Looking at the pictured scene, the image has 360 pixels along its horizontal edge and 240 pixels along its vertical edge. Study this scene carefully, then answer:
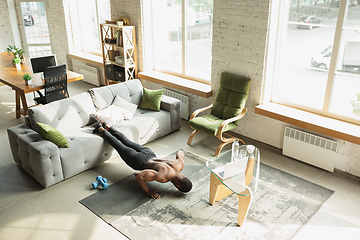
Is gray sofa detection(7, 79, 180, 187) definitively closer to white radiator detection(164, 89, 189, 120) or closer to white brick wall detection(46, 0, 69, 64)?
white radiator detection(164, 89, 189, 120)

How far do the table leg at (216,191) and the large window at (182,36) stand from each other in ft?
9.05

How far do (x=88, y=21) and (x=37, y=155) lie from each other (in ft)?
17.8

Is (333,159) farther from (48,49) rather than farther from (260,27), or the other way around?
(48,49)

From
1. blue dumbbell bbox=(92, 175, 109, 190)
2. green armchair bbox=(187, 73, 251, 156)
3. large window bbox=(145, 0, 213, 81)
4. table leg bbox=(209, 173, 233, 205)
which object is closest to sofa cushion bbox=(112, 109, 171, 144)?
green armchair bbox=(187, 73, 251, 156)

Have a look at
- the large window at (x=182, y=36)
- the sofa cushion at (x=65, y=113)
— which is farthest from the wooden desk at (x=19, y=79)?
the large window at (x=182, y=36)

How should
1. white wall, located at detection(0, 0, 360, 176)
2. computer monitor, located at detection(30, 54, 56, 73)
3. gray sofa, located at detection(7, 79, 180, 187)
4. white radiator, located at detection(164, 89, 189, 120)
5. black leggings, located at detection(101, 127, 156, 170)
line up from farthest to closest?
white radiator, located at detection(164, 89, 189, 120) < computer monitor, located at detection(30, 54, 56, 73) < white wall, located at detection(0, 0, 360, 176) < black leggings, located at detection(101, 127, 156, 170) < gray sofa, located at detection(7, 79, 180, 187)

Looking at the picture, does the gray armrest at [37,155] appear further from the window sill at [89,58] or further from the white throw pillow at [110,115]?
the window sill at [89,58]

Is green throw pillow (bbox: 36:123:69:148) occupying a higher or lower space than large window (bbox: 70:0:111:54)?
lower

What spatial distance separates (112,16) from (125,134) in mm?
3610

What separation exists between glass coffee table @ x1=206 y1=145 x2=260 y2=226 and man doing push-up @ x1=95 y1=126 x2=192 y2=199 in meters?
0.44

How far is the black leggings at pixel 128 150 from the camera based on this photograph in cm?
421

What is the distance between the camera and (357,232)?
11.3 ft

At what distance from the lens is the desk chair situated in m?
5.59

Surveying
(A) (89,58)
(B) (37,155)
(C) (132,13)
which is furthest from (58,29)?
(B) (37,155)
